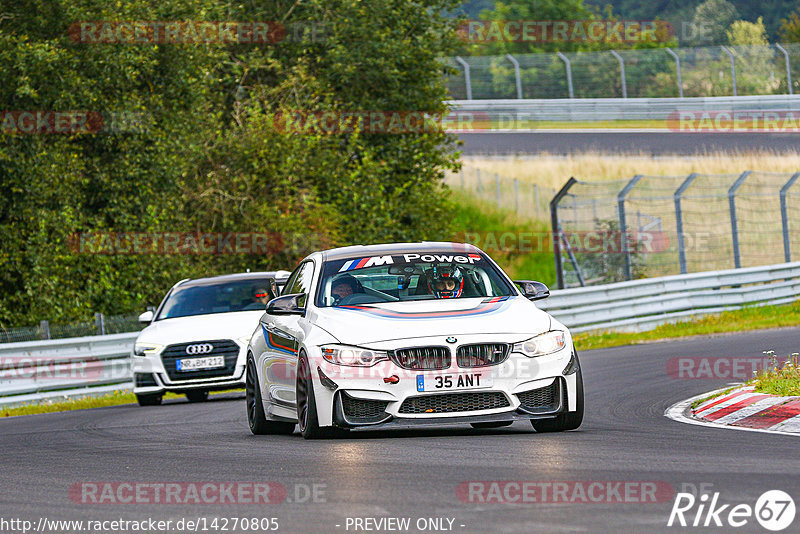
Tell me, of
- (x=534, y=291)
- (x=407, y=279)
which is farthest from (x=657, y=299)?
(x=407, y=279)

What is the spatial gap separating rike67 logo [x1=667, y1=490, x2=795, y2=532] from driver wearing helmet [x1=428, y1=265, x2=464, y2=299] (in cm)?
432

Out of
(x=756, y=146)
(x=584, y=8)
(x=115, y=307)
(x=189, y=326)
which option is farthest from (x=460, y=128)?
(x=584, y=8)

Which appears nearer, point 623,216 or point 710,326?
point 710,326

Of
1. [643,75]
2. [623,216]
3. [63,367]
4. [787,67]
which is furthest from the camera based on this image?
[643,75]

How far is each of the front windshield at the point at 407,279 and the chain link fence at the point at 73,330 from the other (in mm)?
10322

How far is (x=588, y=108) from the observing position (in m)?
50.6

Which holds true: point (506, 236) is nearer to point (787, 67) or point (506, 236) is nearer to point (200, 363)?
point (787, 67)

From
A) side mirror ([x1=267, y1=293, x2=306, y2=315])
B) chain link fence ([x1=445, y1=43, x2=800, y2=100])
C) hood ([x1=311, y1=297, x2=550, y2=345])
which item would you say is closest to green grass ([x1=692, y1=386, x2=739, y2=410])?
hood ([x1=311, y1=297, x2=550, y2=345])

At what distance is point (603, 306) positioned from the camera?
24.5m

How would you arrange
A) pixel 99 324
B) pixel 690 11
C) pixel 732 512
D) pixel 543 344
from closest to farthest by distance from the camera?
pixel 732 512 < pixel 543 344 < pixel 99 324 < pixel 690 11

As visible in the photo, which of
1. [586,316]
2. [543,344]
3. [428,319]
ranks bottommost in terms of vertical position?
[586,316]

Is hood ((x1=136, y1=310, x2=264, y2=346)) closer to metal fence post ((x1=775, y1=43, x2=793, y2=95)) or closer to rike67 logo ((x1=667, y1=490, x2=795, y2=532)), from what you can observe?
rike67 logo ((x1=667, y1=490, x2=795, y2=532))

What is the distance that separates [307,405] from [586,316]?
14903 mm

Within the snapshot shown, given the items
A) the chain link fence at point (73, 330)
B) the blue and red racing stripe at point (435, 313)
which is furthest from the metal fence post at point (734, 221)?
the blue and red racing stripe at point (435, 313)
